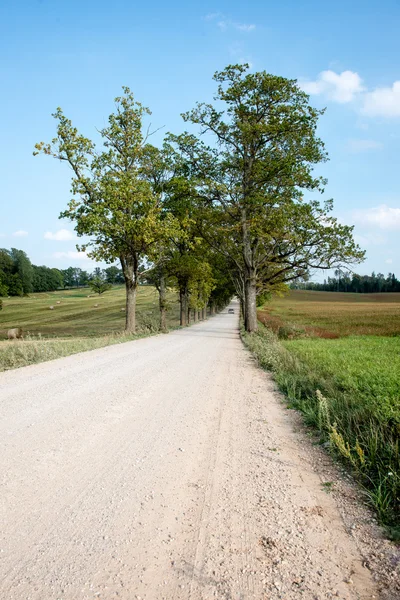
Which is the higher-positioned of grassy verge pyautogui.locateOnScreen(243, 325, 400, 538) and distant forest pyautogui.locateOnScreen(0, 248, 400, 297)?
distant forest pyautogui.locateOnScreen(0, 248, 400, 297)

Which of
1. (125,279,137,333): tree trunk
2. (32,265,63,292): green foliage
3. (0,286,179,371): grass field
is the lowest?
(0,286,179,371): grass field

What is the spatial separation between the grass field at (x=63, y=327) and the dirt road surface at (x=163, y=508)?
6.00 meters

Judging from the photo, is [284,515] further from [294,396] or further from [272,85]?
[272,85]

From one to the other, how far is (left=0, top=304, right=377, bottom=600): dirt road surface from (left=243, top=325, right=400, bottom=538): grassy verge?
472 millimetres

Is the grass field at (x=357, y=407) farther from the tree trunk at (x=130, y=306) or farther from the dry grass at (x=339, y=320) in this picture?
the tree trunk at (x=130, y=306)

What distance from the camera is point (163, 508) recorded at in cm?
342

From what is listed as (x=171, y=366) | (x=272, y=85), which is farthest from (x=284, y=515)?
(x=272, y=85)

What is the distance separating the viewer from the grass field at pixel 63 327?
12.5 metres

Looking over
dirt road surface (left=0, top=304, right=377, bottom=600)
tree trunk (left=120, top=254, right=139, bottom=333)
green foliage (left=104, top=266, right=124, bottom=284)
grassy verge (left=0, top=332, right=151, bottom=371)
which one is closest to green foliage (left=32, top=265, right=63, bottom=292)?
green foliage (left=104, top=266, right=124, bottom=284)

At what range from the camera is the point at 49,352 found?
1271 centimetres

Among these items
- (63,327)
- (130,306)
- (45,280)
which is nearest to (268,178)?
(130,306)

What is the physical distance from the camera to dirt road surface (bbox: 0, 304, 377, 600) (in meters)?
2.54

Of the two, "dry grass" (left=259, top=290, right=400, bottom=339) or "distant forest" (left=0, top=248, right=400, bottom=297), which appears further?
"distant forest" (left=0, top=248, right=400, bottom=297)

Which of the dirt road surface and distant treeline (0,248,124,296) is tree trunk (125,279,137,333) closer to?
the dirt road surface
